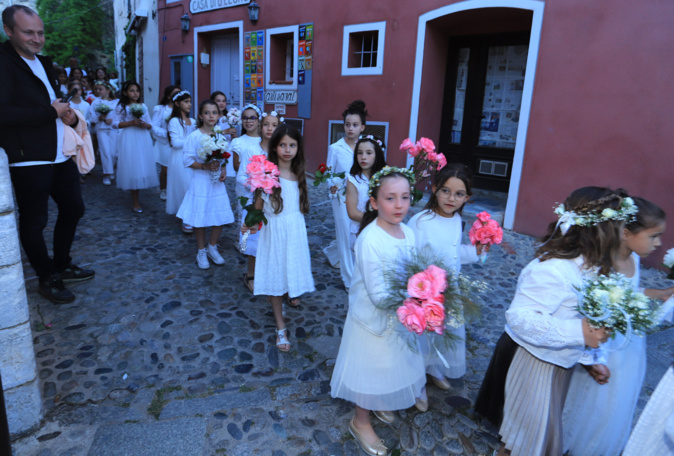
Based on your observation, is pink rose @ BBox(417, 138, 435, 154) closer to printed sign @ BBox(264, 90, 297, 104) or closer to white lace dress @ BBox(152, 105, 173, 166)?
white lace dress @ BBox(152, 105, 173, 166)

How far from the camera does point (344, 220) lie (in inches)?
180

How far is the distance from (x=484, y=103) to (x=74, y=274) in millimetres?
7273

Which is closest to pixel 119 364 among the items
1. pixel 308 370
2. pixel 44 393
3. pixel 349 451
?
pixel 44 393

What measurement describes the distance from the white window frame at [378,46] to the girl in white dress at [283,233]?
5545 mm

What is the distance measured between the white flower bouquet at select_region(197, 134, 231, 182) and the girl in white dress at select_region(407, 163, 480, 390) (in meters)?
2.76

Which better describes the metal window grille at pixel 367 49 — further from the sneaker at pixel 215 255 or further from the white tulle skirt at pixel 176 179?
the sneaker at pixel 215 255

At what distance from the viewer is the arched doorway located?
24.8 feet

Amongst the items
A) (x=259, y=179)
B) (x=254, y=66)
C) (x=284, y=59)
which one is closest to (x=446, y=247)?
(x=259, y=179)

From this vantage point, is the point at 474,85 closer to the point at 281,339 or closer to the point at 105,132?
the point at 281,339

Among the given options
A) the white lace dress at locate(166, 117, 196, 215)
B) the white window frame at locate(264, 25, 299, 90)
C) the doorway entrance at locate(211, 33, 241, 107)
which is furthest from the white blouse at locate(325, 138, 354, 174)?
the doorway entrance at locate(211, 33, 241, 107)

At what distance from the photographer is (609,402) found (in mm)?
2320

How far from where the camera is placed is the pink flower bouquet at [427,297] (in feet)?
6.35

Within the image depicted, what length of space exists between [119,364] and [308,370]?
139cm

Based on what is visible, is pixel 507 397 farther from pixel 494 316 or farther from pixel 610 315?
pixel 494 316
